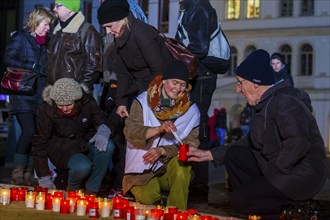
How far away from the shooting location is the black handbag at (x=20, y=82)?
750 cm

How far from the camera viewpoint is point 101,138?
19.3 feet

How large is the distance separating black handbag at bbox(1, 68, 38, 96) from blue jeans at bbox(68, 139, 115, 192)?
5.91ft

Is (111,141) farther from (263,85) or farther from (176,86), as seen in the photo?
(263,85)

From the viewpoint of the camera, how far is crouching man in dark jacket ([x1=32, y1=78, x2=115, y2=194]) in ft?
19.1

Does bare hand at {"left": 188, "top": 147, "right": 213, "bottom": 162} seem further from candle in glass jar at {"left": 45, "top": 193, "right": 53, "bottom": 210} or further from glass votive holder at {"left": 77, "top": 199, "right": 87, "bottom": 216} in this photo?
candle in glass jar at {"left": 45, "top": 193, "right": 53, "bottom": 210}

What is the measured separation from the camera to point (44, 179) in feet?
19.5

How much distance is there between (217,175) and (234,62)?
97.7 feet

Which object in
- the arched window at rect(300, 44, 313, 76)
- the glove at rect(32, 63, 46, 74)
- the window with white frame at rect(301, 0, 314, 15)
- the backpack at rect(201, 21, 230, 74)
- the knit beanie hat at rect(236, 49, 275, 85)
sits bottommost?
the knit beanie hat at rect(236, 49, 275, 85)

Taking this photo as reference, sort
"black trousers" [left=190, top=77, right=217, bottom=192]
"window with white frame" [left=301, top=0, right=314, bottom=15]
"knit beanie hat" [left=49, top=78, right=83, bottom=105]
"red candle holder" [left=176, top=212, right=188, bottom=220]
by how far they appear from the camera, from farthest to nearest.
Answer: "window with white frame" [left=301, top=0, right=314, bottom=15] < "black trousers" [left=190, top=77, right=217, bottom=192] < "knit beanie hat" [left=49, top=78, right=83, bottom=105] < "red candle holder" [left=176, top=212, right=188, bottom=220]

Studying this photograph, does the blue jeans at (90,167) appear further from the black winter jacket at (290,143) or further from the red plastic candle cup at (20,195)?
the black winter jacket at (290,143)

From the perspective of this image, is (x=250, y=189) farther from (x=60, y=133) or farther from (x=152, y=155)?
(x=60, y=133)

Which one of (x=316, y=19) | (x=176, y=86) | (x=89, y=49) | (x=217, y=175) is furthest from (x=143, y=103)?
(x=316, y=19)

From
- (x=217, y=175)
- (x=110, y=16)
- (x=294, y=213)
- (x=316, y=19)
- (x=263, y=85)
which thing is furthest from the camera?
(x=316, y=19)

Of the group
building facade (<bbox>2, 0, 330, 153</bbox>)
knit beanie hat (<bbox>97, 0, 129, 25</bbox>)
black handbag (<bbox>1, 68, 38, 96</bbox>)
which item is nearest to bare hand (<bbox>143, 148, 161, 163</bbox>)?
knit beanie hat (<bbox>97, 0, 129, 25</bbox>)
